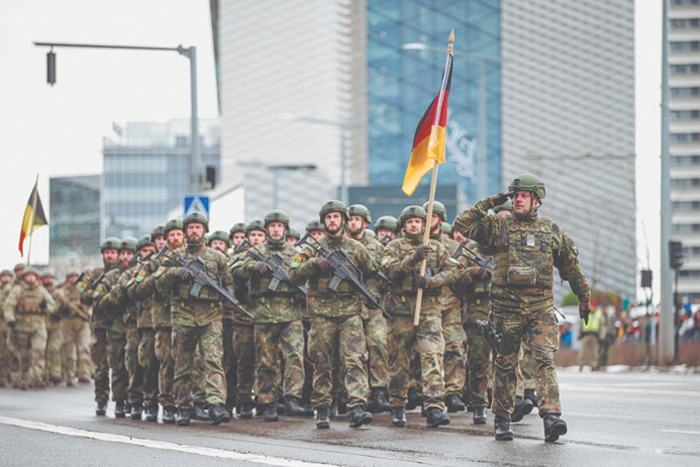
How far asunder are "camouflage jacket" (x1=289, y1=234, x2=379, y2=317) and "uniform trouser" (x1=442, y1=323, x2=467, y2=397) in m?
1.15

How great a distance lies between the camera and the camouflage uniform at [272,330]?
11.2 metres

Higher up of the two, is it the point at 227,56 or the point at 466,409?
the point at 227,56

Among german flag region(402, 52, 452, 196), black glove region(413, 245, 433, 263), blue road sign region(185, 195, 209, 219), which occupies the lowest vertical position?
black glove region(413, 245, 433, 263)

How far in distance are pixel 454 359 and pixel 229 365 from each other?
281cm

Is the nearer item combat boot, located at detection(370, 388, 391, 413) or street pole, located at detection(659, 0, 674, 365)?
combat boot, located at detection(370, 388, 391, 413)

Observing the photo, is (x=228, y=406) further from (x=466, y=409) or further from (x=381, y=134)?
(x=381, y=134)

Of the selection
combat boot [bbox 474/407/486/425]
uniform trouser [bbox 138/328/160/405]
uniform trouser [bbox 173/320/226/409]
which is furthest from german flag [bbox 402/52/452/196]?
uniform trouser [bbox 138/328/160/405]

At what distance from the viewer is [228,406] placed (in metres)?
12.2

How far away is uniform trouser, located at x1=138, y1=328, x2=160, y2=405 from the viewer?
1178cm

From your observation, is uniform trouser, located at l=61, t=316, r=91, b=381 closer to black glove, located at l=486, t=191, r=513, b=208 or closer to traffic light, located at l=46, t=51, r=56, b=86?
traffic light, located at l=46, t=51, r=56, b=86

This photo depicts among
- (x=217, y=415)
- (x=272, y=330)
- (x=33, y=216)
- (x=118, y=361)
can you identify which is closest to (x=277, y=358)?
(x=272, y=330)

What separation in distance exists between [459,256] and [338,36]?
7189 centimetres

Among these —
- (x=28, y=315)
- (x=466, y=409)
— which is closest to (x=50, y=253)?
(x=28, y=315)

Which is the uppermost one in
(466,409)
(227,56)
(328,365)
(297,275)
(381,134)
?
(227,56)
